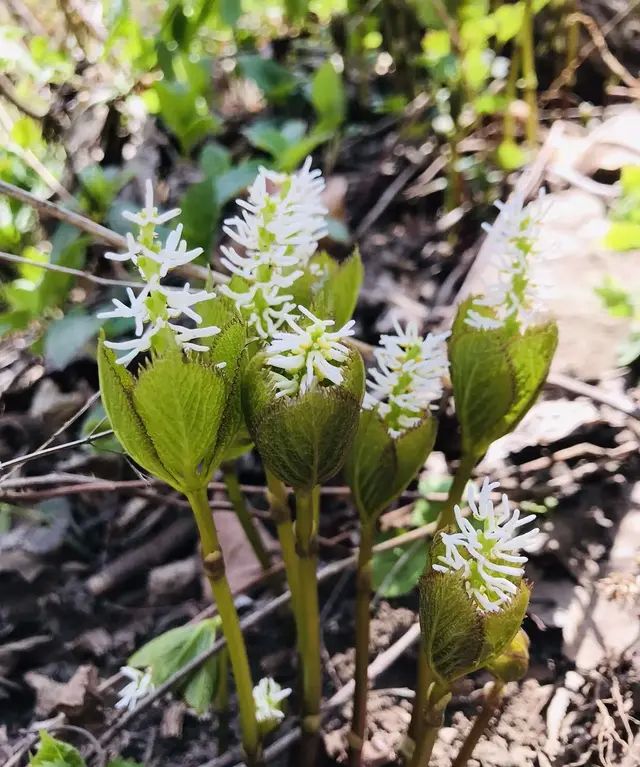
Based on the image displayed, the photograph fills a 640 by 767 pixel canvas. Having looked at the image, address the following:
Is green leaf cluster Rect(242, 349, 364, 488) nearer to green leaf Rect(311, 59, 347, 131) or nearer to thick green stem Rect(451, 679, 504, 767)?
thick green stem Rect(451, 679, 504, 767)

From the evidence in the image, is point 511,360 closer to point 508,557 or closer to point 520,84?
point 508,557

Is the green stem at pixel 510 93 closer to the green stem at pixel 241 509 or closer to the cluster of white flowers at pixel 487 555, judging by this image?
the green stem at pixel 241 509

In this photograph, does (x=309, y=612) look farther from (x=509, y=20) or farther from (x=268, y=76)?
(x=268, y=76)

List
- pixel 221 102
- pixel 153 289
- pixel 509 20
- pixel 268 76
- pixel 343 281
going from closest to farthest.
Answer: pixel 153 289, pixel 343 281, pixel 509 20, pixel 268 76, pixel 221 102

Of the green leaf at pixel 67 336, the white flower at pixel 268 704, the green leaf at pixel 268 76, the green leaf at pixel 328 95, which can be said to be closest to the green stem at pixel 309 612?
the white flower at pixel 268 704

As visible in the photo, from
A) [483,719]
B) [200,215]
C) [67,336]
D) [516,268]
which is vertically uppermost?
[516,268]

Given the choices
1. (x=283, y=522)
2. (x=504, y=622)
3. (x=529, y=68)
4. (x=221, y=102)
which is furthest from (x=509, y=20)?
(x=504, y=622)
